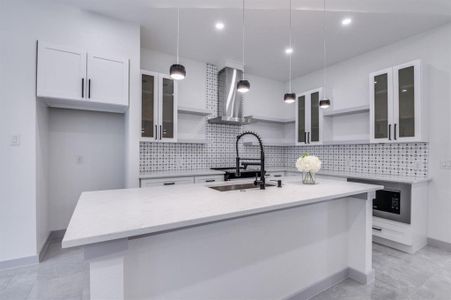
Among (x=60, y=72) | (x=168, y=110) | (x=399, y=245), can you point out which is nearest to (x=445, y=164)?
(x=399, y=245)

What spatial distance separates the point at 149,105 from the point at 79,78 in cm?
92

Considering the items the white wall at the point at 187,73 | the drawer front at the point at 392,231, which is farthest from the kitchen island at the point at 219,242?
the white wall at the point at 187,73

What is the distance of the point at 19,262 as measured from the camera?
231 centimetres

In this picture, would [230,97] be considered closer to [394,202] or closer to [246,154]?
[246,154]

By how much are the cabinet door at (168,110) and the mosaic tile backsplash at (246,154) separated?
0.39 m

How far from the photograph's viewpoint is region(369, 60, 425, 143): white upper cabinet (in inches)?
111

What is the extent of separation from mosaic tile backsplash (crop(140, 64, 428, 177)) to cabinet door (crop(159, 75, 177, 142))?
39cm

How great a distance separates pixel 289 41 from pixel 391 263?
3248 millimetres

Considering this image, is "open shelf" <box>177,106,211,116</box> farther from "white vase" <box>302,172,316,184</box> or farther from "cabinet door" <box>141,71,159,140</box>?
"white vase" <box>302,172,316,184</box>

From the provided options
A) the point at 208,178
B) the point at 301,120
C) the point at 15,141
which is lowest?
the point at 208,178

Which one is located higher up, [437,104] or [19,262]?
[437,104]

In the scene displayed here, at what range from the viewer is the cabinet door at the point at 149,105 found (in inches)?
125

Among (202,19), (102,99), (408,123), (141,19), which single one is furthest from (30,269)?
(408,123)

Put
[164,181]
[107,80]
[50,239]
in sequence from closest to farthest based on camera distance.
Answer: [107,80] < [50,239] < [164,181]
